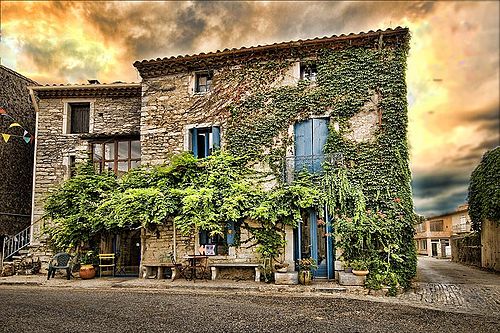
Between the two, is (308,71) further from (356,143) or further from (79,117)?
(79,117)

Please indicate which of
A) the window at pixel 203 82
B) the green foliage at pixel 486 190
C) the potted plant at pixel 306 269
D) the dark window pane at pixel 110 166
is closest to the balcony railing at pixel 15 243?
the dark window pane at pixel 110 166

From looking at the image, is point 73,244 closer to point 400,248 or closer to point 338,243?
point 338,243

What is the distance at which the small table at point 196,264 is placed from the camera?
11883 mm

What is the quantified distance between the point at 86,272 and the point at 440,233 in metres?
37.0

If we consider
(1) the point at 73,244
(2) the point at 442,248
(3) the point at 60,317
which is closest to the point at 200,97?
(1) the point at 73,244

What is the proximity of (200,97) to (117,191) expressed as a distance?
13.2ft

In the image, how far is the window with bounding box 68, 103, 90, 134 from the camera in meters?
16.0

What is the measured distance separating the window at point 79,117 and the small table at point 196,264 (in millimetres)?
6811

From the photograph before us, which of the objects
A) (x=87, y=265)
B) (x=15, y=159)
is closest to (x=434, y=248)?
(x=87, y=265)

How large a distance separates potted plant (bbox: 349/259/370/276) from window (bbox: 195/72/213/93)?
721 cm

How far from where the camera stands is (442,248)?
36719 millimetres

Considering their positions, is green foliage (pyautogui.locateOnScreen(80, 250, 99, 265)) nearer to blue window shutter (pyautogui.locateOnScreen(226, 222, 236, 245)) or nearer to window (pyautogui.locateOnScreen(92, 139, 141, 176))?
window (pyautogui.locateOnScreen(92, 139, 141, 176))

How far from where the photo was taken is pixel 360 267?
1045cm

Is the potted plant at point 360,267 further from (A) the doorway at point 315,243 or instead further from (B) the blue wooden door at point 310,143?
(B) the blue wooden door at point 310,143
